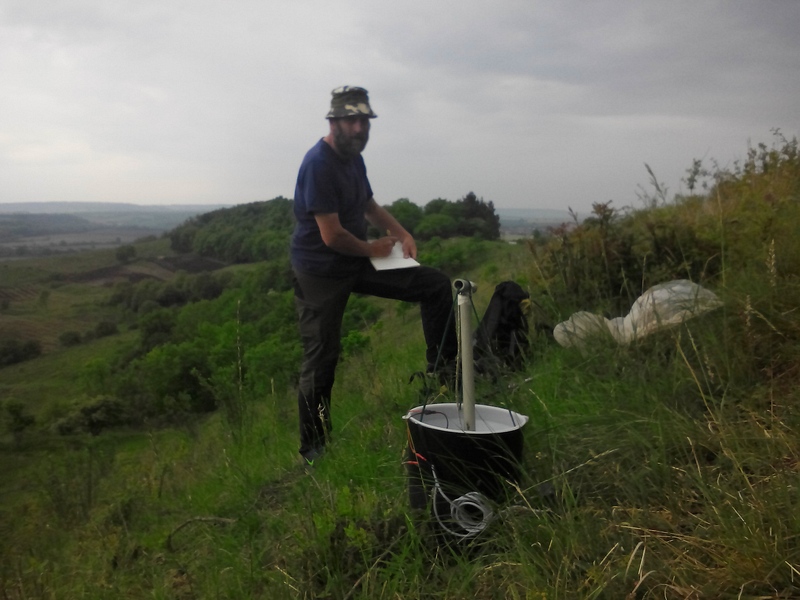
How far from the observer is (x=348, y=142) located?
12.5 ft

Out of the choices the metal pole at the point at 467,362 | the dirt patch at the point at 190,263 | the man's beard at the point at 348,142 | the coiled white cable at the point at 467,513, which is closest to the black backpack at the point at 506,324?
the man's beard at the point at 348,142

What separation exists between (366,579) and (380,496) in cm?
53

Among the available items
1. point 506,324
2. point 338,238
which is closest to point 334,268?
point 338,238

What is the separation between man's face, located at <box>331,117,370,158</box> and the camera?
12.4 ft

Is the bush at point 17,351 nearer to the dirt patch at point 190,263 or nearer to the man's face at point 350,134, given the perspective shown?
the dirt patch at point 190,263

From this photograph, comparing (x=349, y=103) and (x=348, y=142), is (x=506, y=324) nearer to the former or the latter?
(x=348, y=142)

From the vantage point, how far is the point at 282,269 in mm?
26703

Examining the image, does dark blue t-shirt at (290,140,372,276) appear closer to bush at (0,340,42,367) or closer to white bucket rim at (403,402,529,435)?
white bucket rim at (403,402,529,435)

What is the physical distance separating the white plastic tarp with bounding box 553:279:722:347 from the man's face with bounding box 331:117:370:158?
158 cm

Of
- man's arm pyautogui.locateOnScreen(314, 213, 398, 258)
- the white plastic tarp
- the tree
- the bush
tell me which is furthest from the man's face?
the tree

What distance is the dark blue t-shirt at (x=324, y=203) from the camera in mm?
3697

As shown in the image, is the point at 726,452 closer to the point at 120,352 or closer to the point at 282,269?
the point at 282,269

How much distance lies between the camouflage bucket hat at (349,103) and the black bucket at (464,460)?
204cm

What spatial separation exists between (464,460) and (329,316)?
1.74m
